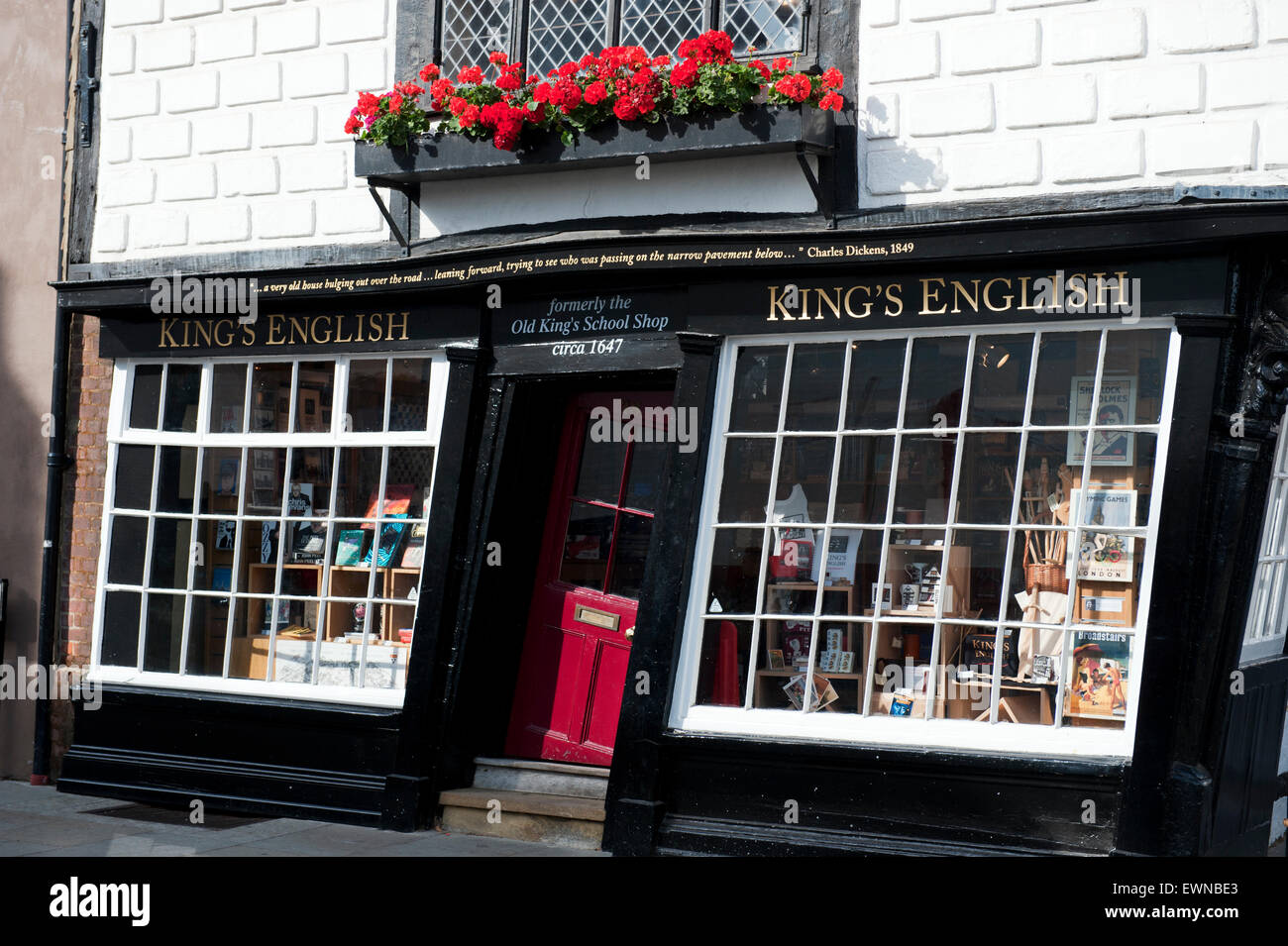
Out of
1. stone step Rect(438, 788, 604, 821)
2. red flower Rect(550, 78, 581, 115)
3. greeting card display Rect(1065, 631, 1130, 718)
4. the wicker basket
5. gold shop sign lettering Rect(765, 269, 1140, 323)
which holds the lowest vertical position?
stone step Rect(438, 788, 604, 821)

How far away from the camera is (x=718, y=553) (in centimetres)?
768

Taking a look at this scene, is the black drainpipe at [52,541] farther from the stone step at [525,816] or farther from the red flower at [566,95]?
the red flower at [566,95]

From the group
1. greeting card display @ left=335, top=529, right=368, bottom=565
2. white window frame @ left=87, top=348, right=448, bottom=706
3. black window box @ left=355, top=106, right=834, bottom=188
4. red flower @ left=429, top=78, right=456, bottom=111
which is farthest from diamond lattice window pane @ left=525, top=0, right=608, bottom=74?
greeting card display @ left=335, top=529, right=368, bottom=565

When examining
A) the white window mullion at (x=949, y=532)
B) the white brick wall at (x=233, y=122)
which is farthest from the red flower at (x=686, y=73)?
the white brick wall at (x=233, y=122)

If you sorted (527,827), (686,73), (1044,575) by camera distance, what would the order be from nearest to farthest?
(1044,575) < (686,73) < (527,827)

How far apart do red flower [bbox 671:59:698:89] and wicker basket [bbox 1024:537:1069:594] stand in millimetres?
3017

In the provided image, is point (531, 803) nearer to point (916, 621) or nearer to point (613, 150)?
point (916, 621)

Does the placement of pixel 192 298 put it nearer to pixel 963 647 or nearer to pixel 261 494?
pixel 261 494

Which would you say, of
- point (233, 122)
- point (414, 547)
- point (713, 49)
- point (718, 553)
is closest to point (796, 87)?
point (713, 49)

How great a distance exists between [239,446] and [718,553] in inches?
134

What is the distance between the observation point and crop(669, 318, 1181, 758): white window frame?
6688mm

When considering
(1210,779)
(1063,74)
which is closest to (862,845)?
(1210,779)

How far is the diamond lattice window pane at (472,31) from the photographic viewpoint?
8570 millimetres

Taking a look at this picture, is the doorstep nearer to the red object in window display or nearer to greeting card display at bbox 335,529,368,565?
the red object in window display
